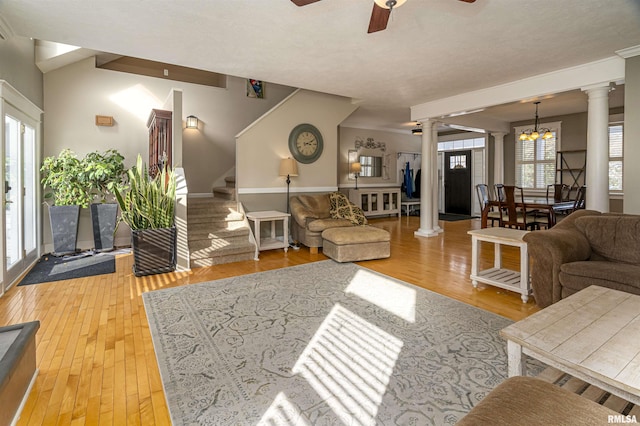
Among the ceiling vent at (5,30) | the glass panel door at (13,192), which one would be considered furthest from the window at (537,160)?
the glass panel door at (13,192)

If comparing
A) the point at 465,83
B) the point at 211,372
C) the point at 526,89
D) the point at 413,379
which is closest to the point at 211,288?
the point at 211,372

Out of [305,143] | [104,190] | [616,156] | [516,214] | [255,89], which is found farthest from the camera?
[255,89]

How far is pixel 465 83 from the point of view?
16.9 feet

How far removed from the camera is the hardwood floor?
1.70 meters

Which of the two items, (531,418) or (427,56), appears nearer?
Result: (531,418)

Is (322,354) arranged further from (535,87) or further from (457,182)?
(457,182)

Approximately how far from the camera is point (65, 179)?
4852mm

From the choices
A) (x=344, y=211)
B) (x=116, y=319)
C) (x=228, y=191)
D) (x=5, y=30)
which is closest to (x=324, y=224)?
(x=344, y=211)

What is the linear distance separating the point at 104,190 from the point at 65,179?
→ 538 millimetres

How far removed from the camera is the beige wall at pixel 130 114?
524 cm

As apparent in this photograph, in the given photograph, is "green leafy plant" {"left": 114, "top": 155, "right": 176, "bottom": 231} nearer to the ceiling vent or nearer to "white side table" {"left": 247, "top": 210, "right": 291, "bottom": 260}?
"white side table" {"left": 247, "top": 210, "right": 291, "bottom": 260}

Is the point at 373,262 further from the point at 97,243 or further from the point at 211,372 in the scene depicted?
the point at 97,243

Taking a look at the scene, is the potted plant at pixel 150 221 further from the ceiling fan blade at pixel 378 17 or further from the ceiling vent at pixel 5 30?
the ceiling fan blade at pixel 378 17

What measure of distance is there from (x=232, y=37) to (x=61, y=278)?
3.44m
